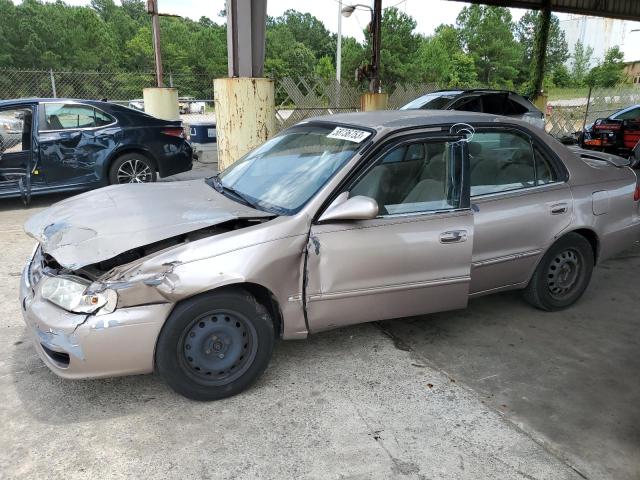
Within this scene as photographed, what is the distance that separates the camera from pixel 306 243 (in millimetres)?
3076

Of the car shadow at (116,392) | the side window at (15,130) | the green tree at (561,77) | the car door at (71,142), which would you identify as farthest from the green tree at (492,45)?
the car shadow at (116,392)

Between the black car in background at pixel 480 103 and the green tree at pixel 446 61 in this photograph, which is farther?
the green tree at pixel 446 61

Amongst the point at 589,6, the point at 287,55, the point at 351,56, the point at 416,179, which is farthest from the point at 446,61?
the point at 416,179

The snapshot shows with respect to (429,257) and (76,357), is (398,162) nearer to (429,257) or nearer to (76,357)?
(429,257)

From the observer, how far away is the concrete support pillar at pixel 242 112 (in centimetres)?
746

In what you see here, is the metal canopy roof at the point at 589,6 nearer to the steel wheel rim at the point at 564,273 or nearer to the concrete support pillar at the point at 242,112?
the concrete support pillar at the point at 242,112

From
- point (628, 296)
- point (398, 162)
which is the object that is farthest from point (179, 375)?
point (628, 296)

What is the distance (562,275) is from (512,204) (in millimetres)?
940

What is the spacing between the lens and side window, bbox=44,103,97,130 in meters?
7.31

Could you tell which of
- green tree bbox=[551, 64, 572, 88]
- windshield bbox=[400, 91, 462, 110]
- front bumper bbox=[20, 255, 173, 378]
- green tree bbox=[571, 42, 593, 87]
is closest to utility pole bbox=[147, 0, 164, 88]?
windshield bbox=[400, 91, 462, 110]

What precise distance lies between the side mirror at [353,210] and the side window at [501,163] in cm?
105

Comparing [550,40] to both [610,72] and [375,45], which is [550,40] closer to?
[610,72]

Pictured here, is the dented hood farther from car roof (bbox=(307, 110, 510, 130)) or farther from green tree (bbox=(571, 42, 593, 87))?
green tree (bbox=(571, 42, 593, 87))

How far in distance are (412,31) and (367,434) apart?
181 ft
